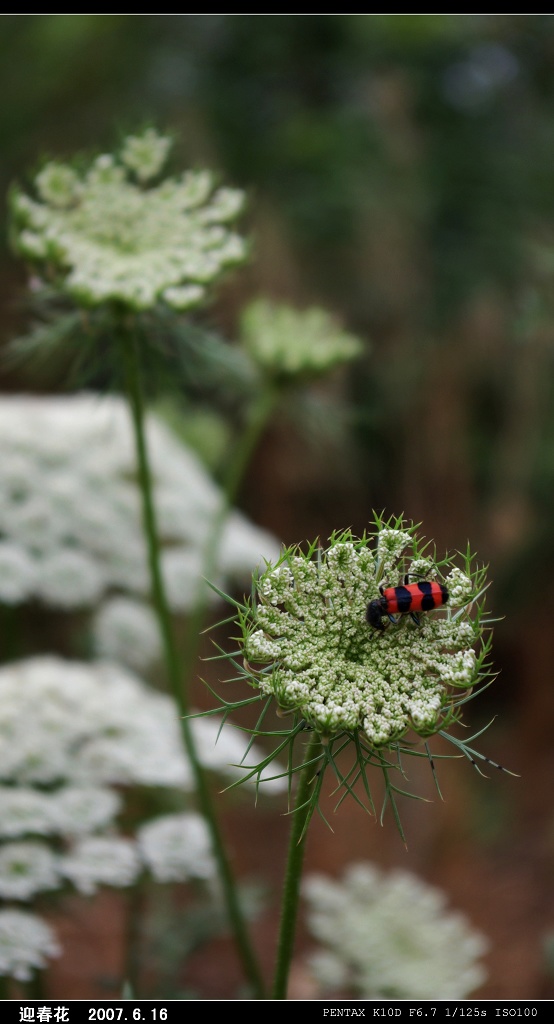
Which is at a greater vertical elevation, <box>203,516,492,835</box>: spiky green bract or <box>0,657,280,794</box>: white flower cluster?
<box>0,657,280,794</box>: white flower cluster

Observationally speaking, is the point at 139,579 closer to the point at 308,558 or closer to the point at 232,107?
the point at 308,558

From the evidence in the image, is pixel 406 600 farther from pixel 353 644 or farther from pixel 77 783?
pixel 77 783

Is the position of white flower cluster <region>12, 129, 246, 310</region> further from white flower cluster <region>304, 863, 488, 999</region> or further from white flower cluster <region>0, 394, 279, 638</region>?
white flower cluster <region>304, 863, 488, 999</region>

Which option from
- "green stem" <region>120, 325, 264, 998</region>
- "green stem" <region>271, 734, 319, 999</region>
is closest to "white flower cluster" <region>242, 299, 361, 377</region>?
"green stem" <region>120, 325, 264, 998</region>

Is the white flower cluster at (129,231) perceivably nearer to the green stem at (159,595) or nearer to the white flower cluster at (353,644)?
the green stem at (159,595)

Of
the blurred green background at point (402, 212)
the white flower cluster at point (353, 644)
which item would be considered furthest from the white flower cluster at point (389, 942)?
the blurred green background at point (402, 212)
